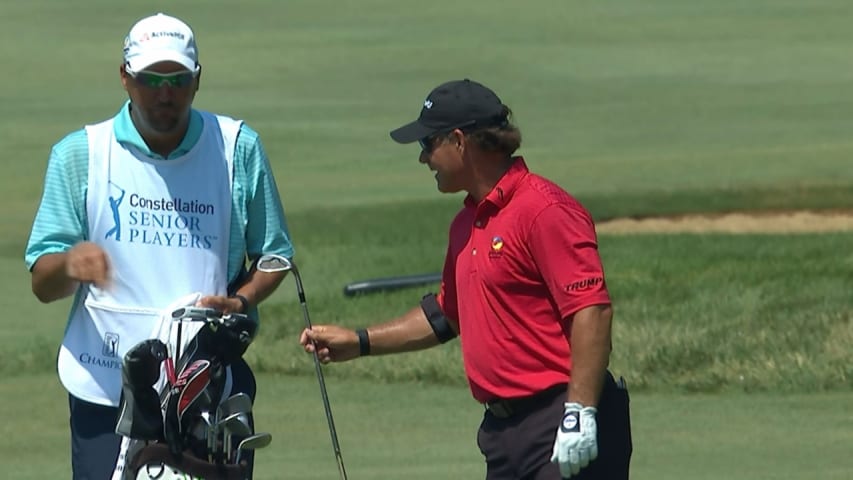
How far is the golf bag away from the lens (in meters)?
5.35

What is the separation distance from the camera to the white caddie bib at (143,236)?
5.70m

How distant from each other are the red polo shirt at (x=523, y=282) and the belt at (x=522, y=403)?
0.09ft

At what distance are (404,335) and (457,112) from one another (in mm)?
912

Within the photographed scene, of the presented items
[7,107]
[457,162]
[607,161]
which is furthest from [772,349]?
[7,107]

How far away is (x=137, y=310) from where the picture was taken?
5688 millimetres

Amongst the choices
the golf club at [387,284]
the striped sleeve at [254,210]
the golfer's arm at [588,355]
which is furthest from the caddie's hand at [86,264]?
the golf club at [387,284]

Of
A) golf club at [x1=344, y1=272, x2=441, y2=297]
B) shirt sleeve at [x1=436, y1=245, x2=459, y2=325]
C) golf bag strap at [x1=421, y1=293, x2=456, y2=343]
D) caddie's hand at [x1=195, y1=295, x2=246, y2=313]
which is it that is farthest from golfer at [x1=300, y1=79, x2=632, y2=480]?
golf club at [x1=344, y1=272, x2=441, y2=297]

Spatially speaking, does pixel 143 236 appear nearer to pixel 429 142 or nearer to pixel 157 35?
pixel 157 35

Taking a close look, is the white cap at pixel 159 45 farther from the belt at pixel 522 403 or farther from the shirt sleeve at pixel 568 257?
the belt at pixel 522 403

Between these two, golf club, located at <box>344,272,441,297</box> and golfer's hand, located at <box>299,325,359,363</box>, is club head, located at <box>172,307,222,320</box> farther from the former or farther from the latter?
golf club, located at <box>344,272,441,297</box>

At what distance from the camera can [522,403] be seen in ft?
19.2

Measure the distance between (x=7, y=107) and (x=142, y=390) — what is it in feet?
58.0

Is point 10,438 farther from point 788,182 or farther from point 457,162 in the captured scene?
point 788,182

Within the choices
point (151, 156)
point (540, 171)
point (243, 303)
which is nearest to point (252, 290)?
point (243, 303)
